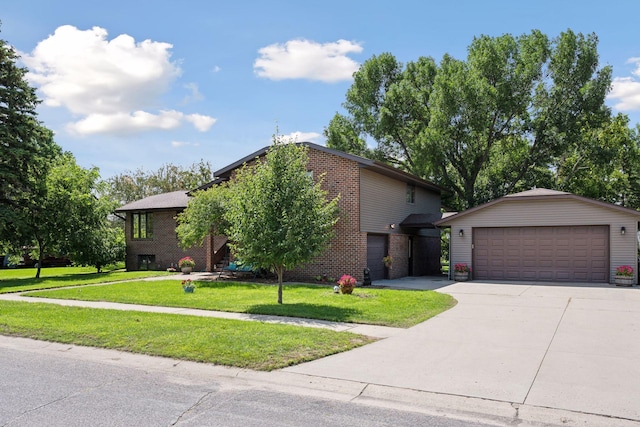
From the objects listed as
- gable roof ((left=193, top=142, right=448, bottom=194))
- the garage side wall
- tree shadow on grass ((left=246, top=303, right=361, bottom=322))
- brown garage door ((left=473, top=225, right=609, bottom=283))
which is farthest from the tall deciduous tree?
brown garage door ((left=473, top=225, right=609, bottom=283))

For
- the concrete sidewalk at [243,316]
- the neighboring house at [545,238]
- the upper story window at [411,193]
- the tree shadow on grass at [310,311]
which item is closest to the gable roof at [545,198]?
the neighboring house at [545,238]

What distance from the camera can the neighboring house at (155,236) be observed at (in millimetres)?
26109

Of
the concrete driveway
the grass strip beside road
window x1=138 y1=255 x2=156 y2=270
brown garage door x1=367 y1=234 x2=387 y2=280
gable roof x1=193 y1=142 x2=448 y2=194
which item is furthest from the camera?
window x1=138 y1=255 x2=156 y2=270

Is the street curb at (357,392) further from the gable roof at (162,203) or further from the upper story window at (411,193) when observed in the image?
the gable roof at (162,203)

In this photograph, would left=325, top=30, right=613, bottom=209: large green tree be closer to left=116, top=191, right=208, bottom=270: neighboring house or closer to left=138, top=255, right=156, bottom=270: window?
left=116, top=191, right=208, bottom=270: neighboring house

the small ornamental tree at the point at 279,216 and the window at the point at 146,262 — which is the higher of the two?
the small ornamental tree at the point at 279,216

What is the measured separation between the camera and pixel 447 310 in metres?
11.9

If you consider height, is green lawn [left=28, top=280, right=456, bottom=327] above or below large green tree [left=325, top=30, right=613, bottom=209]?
below

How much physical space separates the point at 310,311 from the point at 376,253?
949cm

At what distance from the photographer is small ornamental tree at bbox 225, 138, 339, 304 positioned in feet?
38.5

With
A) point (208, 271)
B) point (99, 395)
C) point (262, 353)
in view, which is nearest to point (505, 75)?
point (208, 271)

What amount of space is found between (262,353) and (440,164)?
2510 cm

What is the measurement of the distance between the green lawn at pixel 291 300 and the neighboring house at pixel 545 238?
22.4 feet

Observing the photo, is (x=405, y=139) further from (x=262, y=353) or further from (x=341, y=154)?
(x=262, y=353)
